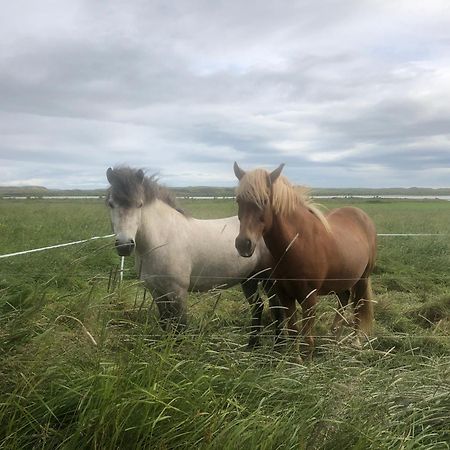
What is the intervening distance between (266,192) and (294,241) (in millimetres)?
537

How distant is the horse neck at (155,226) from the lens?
442 centimetres

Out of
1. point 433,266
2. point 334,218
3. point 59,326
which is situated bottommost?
point 433,266

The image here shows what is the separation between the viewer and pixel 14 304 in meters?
2.82

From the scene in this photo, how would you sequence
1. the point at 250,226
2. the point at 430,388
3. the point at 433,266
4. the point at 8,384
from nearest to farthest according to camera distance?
the point at 8,384 < the point at 430,388 < the point at 250,226 < the point at 433,266

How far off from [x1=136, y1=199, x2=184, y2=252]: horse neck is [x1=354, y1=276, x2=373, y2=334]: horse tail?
7.08ft

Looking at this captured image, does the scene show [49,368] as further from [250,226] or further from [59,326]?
[250,226]

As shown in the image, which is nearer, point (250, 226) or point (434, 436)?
point (434, 436)

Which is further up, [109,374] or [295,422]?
[109,374]

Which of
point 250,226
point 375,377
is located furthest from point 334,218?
point 375,377

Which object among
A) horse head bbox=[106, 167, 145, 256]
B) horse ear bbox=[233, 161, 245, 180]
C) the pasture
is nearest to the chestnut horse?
horse ear bbox=[233, 161, 245, 180]

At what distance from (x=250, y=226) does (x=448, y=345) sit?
84.9 inches

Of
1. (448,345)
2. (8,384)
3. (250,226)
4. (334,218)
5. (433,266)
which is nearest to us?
(8,384)

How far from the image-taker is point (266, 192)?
4188 mm

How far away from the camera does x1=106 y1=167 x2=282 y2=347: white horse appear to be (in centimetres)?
417
